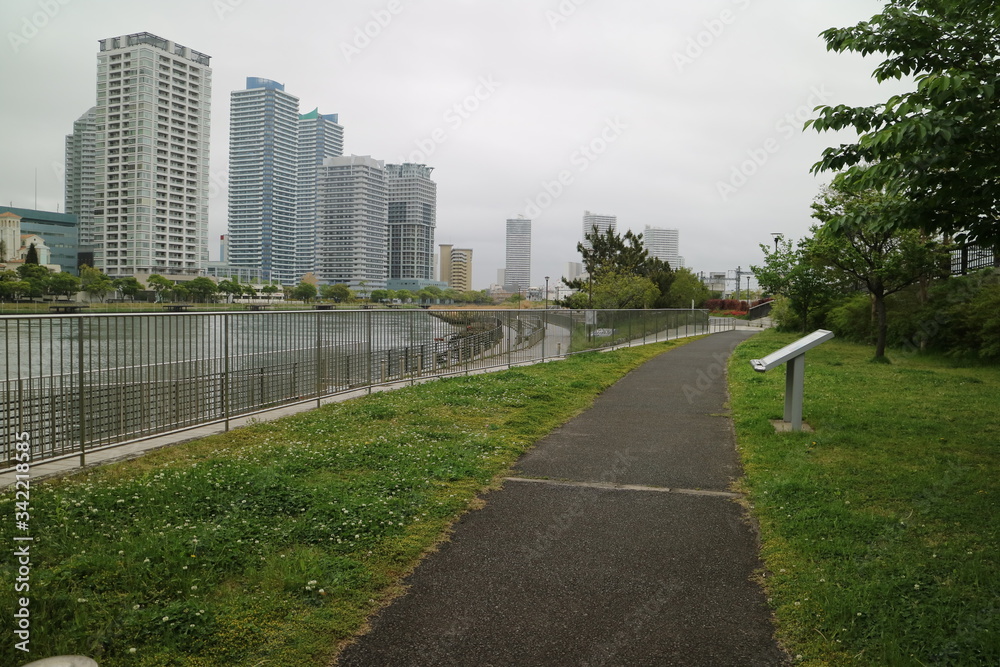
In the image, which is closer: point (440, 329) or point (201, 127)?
point (440, 329)

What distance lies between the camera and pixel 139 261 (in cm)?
7106

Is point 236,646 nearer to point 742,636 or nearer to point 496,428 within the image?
point 742,636

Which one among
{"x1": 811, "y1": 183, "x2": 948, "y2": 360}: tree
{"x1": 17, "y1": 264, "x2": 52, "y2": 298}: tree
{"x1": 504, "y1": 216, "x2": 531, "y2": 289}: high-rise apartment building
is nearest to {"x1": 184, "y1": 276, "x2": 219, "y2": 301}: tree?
{"x1": 17, "y1": 264, "x2": 52, "y2": 298}: tree

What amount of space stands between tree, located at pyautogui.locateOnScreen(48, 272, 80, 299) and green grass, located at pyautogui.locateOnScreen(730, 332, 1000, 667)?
35.9 m

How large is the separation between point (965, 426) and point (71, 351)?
442 inches

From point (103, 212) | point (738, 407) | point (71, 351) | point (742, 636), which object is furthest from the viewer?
point (103, 212)

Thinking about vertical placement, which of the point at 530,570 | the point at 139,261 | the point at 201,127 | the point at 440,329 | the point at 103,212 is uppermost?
the point at 201,127

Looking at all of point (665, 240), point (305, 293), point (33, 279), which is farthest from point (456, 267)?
point (33, 279)

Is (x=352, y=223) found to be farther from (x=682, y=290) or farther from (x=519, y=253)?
(x=519, y=253)

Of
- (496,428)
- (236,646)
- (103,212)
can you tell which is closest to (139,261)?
(103,212)

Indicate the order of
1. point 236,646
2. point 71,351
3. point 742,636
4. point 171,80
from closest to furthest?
point 236,646 → point 742,636 → point 71,351 → point 171,80

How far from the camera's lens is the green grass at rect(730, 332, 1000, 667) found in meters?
3.35

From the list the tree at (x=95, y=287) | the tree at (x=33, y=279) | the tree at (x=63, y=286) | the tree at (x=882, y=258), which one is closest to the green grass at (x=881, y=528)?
the tree at (x=882, y=258)

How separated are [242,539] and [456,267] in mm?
159408
